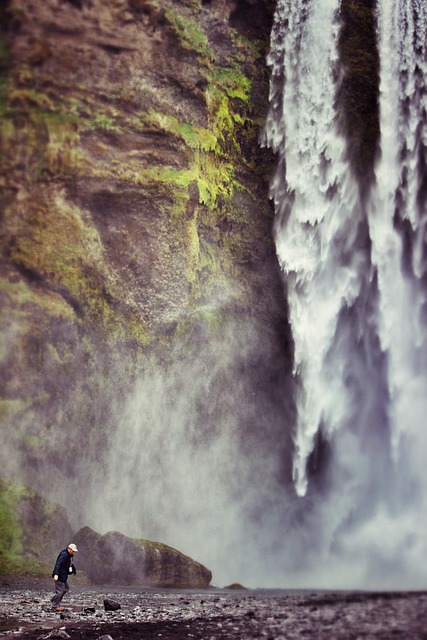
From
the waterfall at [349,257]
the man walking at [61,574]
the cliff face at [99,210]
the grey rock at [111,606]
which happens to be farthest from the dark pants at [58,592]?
the waterfall at [349,257]

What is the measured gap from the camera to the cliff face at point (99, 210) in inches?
1051

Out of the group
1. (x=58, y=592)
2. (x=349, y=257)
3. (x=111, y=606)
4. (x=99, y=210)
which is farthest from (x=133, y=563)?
(x=349, y=257)

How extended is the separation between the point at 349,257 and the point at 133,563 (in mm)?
14067

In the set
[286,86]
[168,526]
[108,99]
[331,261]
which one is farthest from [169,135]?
[168,526]

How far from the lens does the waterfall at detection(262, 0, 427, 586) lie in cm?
2881

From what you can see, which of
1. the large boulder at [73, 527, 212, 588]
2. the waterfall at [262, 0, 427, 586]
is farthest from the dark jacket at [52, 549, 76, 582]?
the waterfall at [262, 0, 427, 586]

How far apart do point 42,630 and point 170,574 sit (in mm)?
9440

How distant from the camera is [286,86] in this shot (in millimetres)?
30453

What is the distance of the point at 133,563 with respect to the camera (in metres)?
22.8

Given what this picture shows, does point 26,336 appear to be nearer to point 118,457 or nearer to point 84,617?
point 118,457

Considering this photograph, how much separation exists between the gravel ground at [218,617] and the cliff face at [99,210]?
847 centimetres

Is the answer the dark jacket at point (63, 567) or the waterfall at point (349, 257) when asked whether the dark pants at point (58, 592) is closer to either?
the dark jacket at point (63, 567)

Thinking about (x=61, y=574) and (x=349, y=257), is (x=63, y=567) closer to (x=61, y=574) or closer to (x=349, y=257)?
(x=61, y=574)

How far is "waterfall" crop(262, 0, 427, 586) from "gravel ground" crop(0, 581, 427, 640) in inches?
388
